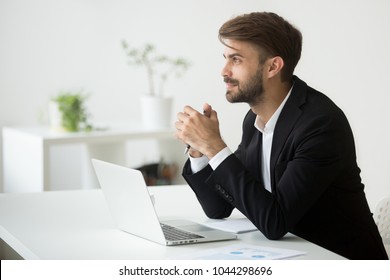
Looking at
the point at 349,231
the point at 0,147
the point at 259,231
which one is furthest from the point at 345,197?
the point at 0,147

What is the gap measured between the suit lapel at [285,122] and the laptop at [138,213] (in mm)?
262

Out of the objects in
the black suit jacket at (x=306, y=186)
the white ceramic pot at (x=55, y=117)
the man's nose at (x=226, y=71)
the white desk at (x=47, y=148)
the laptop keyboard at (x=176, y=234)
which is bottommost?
the white desk at (x=47, y=148)

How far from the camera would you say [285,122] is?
1867 mm

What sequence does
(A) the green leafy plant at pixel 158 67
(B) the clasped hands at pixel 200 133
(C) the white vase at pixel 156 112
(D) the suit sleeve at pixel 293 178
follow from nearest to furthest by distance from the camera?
(D) the suit sleeve at pixel 293 178
(B) the clasped hands at pixel 200 133
(C) the white vase at pixel 156 112
(A) the green leafy plant at pixel 158 67

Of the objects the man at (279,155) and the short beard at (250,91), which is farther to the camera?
the short beard at (250,91)

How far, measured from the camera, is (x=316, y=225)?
182 cm

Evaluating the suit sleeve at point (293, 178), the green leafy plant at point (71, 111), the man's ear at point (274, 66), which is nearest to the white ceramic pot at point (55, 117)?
the green leafy plant at point (71, 111)

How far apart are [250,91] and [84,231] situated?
22.5 inches

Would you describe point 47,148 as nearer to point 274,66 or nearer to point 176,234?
point 274,66

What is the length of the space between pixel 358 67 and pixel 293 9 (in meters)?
0.69

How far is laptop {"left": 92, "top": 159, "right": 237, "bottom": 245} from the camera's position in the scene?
159cm

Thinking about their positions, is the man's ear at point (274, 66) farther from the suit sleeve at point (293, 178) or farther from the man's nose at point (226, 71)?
the suit sleeve at point (293, 178)

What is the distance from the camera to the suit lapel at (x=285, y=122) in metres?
1.85

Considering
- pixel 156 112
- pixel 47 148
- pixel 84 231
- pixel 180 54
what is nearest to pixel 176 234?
pixel 84 231
